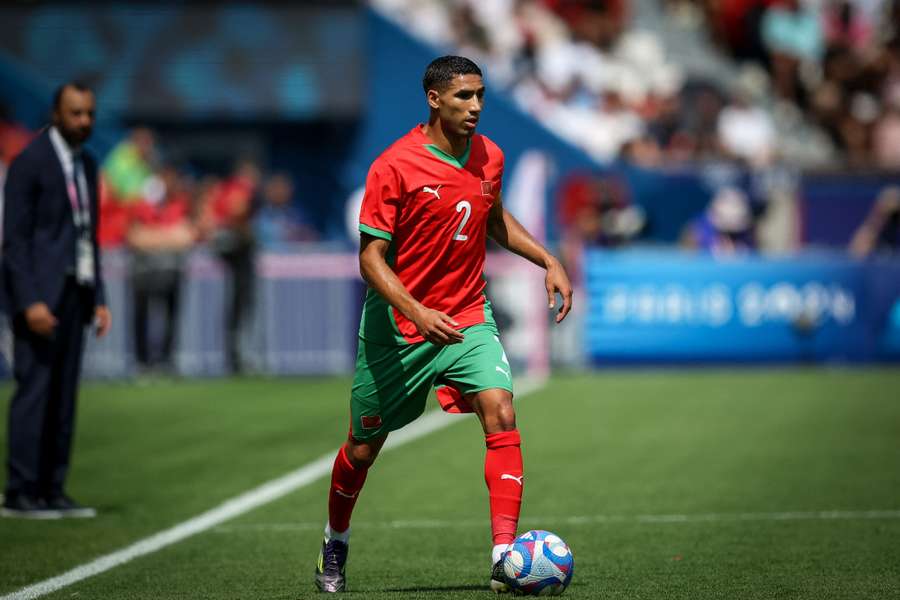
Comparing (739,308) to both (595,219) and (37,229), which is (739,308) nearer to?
(595,219)

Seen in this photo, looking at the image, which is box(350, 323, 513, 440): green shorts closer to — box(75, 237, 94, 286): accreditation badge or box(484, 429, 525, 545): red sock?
box(484, 429, 525, 545): red sock

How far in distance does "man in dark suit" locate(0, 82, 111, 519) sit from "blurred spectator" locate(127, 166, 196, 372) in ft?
30.5

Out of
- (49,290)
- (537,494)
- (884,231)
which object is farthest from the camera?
(884,231)

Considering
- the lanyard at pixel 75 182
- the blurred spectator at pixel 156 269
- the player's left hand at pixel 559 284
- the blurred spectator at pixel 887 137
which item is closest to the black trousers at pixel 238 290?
the blurred spectator at pixel 156 269

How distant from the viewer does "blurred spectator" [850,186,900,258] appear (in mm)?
20031

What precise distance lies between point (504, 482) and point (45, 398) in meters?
3.52

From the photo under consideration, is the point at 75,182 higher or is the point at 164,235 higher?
the point at 75,182

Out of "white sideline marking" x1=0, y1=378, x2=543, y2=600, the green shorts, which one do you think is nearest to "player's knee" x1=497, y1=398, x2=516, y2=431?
the green shorts

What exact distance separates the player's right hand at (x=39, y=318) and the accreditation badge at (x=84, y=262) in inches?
13.8

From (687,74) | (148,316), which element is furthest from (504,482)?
(687,74)

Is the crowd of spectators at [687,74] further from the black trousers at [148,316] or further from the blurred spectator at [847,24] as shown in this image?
the black trousers at [148,316]

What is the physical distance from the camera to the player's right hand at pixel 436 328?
6074 millimetres

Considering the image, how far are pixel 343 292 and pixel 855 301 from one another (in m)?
5.90

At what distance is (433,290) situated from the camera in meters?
6.56
